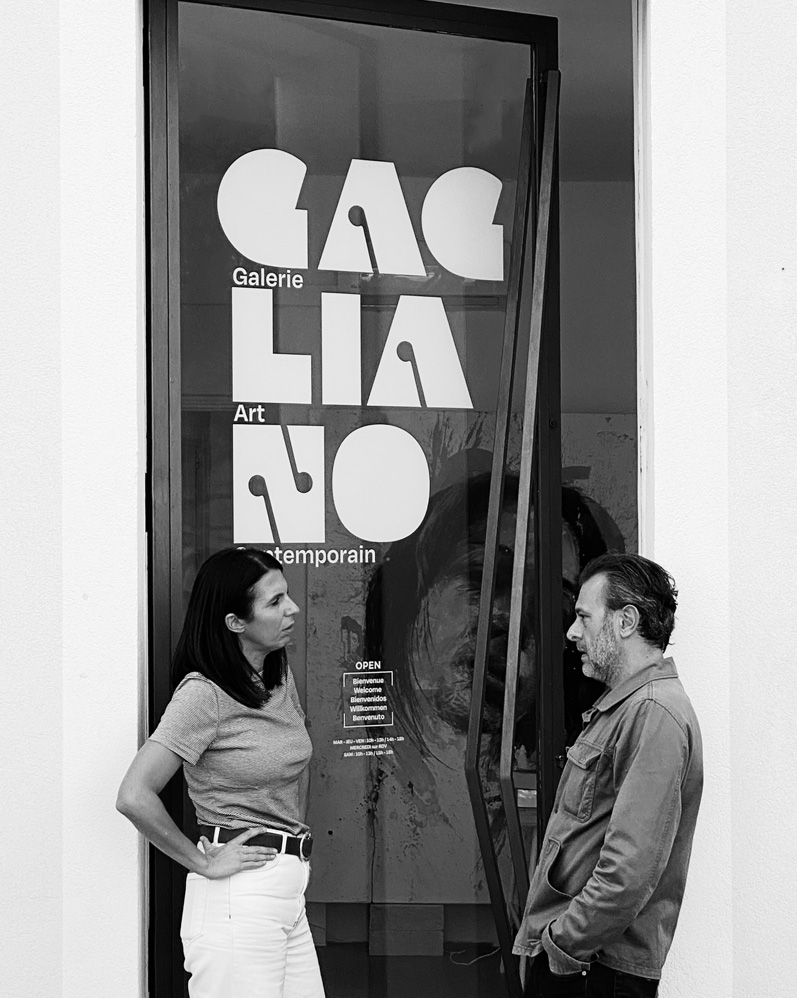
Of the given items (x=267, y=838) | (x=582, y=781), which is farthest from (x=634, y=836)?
(x=267, y=838)

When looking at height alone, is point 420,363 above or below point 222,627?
above

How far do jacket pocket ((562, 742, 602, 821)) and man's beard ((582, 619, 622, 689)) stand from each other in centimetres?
18

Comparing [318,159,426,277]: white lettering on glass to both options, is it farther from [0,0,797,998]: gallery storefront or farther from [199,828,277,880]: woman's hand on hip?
[199,828,277,880]: woman's hand on hip

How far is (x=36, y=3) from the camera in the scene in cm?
291

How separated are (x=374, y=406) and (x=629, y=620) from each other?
112 centimetres

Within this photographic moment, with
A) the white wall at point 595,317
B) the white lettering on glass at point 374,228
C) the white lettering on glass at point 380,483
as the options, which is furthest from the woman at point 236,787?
the white wall at point 595,317

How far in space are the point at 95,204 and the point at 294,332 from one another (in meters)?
0.65

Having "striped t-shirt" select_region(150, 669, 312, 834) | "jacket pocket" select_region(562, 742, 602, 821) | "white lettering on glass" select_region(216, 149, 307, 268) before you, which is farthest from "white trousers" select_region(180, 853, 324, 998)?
"white lettering on glass" select_region(216, 149, 307, 268)

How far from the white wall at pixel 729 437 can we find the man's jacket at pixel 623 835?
76 centimetres

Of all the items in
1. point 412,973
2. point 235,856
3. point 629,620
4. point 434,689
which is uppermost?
point 629,620

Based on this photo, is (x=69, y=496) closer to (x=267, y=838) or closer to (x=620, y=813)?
(x=267, y=838)

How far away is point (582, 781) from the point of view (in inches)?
96.0

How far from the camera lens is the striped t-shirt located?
2.69 m

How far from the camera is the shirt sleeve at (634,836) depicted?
2256 mm
